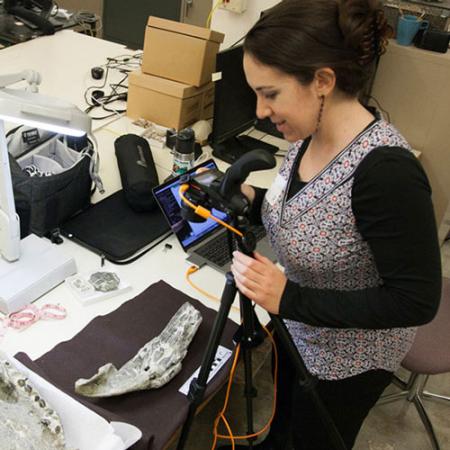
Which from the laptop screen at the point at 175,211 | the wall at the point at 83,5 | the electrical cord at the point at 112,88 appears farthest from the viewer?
the wall at the point at 83,5

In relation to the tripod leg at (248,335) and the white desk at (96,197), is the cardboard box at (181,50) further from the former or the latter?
the tripod leg at (248,335)

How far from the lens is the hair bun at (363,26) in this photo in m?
0.85

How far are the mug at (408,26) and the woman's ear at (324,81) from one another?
1.49m

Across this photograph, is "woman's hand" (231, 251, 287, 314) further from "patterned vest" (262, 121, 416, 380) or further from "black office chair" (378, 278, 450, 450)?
"black office chair" (378, 278, 450, 450)

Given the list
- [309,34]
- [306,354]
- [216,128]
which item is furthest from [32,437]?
[216,128]

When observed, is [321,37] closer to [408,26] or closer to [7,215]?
[7,215]

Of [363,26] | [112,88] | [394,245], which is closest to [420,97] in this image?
[112,88]

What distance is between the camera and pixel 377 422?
1955mm

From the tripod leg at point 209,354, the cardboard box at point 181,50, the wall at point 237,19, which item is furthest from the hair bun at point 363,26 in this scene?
the wall at point 237,19

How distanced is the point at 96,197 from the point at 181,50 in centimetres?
73

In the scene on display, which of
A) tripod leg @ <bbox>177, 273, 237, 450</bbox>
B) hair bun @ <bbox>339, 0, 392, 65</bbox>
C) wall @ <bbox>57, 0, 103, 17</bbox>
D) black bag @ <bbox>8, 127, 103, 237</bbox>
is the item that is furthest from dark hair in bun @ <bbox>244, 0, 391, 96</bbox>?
wall @ <bbox>57, 0, 103, 17</bbox>

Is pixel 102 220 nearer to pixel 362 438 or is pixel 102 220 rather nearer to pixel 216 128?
pixel 216 128

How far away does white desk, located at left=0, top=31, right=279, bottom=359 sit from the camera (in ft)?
3.98

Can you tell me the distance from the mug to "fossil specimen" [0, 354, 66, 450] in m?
2.02
